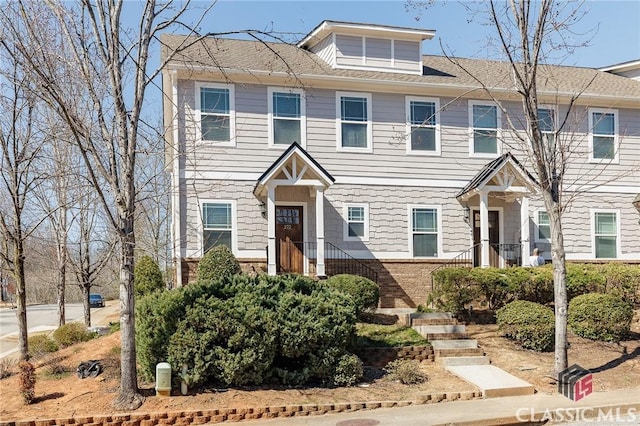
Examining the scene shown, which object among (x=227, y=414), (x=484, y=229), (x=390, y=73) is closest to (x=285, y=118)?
(x=390, y=73)

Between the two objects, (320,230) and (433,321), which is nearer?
(433,321)

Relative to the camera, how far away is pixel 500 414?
28.2 feet

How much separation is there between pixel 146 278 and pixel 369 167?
271 inches

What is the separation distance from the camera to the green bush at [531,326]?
11.9 metres

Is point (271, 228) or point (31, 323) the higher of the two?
point (271, 228)

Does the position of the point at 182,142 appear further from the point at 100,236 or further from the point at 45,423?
the point at 45,423

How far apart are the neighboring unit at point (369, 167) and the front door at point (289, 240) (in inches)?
1.2

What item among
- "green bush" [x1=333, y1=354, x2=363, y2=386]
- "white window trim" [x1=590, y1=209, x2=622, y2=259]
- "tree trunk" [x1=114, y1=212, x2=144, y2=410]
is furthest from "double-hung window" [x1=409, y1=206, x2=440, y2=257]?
"tree trunk" [x1=114, y1=212, x2=144, y2=410]

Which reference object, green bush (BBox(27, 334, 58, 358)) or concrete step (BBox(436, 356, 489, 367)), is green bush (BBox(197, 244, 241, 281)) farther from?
concrete step (BBox(436, 356, 489, 367))

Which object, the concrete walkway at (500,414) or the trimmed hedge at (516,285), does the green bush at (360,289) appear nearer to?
the trimmed hedge at (516,285)

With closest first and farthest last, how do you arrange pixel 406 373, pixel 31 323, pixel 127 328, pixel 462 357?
1. pixel 127 328
2. pixel 406 373
3. pixel 462 357
4. pixel 31 323

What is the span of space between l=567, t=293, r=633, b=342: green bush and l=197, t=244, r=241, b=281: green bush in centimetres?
763

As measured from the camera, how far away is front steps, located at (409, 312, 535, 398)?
9883mm

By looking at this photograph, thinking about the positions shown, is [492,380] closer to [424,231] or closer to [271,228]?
[271,228]
